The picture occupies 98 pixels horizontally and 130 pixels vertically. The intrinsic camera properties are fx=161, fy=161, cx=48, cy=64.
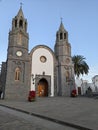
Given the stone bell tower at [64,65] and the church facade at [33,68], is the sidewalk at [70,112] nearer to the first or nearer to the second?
the church facade at [33,68]

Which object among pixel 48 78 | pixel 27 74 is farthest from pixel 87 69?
pixel 27 74

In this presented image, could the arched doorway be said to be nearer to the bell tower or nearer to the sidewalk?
the bell tower

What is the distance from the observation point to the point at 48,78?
32906mm

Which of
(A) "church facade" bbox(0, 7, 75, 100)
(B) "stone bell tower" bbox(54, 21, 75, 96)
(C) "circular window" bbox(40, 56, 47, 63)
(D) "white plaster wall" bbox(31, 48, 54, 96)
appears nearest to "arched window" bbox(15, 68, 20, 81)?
(A) "church facade" bbox(0, 7, 75, 100)

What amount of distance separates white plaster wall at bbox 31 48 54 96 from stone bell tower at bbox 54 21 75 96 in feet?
4.99

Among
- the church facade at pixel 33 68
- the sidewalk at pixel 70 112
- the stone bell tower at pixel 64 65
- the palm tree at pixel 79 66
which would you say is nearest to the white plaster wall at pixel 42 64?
the church facade at pixel 33 68

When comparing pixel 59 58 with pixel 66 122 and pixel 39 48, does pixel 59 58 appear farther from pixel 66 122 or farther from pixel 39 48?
pixel 66 122

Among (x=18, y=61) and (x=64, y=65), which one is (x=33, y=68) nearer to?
(x=18, y=61)

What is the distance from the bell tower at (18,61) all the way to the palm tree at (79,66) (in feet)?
64.0

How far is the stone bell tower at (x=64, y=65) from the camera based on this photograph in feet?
107

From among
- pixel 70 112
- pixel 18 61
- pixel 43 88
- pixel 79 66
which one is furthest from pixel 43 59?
pixel 70 112

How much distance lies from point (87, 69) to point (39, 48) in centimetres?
1894

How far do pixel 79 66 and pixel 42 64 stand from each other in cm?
1775

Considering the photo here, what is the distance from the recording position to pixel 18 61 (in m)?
30.5
